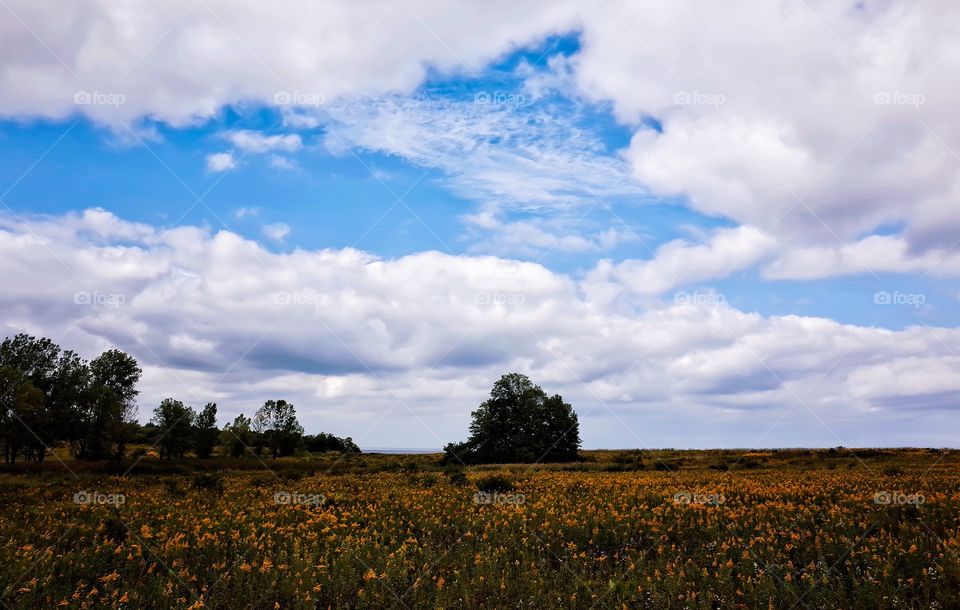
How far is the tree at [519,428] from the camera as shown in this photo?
73.1 meters

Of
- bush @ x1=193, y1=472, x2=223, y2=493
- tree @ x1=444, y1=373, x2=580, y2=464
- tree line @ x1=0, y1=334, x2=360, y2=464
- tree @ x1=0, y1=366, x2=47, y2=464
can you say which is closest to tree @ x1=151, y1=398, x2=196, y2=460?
tree line @ x1=0, y1=334, x2=360, y2=464

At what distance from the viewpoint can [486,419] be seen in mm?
77188

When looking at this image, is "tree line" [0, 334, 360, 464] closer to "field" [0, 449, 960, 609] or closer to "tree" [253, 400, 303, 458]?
"tree" [253, 400, 303, 458]

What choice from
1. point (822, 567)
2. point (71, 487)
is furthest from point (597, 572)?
point (71, 487)

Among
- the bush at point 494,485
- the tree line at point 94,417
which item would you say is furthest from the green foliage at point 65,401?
the bush at point 494,485

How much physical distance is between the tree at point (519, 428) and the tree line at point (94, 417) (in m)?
28.9

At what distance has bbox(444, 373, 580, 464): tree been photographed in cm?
7306

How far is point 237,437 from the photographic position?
3378 inches

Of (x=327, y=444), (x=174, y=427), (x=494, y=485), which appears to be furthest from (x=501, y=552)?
(x=327, y=444)

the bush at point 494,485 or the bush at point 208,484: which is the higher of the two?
the bush at point 494,485

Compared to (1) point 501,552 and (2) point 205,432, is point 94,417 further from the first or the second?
(1) point 501,552

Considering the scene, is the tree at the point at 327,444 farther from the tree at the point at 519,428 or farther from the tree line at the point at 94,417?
the tree at the point at 519,428

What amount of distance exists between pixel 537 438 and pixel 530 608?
66410 millimetres

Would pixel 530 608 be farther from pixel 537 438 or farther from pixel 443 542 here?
pixel 537 438
